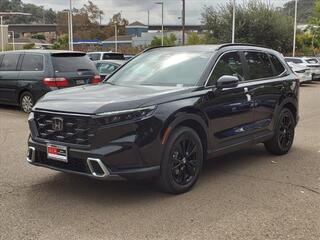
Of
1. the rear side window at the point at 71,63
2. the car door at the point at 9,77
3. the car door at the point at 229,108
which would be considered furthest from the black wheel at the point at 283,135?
the car door at the point at 9,77

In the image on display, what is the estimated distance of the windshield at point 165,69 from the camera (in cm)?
633

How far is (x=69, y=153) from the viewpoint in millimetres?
5285

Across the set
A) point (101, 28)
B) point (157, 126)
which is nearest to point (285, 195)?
point (157, 126)

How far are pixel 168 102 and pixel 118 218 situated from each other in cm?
143

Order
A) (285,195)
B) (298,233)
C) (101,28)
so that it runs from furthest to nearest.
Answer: (101,28), (285,195), (298,233)

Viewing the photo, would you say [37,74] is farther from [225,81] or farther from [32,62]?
[225,81]

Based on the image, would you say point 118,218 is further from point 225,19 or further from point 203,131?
point 225,19

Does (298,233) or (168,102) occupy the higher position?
(168,102)

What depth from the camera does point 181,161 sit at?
5.75m

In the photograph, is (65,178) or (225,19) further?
(225,19)

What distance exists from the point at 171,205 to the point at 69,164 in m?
1.19

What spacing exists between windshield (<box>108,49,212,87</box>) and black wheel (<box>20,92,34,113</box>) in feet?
20.0

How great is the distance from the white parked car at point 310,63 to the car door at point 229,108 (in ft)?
68.2

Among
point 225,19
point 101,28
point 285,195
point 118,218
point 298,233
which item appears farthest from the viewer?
point 101,28
